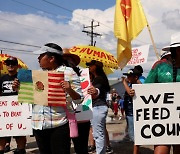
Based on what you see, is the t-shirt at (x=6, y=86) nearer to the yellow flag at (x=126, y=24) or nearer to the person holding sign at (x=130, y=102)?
the person holding sign at (x=130, y=102)

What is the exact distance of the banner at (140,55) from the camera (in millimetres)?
9281

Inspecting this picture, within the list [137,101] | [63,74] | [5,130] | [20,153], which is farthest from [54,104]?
[20,153]

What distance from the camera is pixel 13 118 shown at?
5.93 metres

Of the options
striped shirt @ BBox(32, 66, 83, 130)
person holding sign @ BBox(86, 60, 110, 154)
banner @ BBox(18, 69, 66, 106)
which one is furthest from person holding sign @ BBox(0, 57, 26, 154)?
striped shirt @ BBox(32, 66, 83, 130)

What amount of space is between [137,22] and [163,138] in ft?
7.83

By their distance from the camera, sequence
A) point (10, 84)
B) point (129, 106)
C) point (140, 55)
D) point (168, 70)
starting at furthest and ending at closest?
point (140, 55)
point (129, 106)
point (10, 84)
point (168, 70)

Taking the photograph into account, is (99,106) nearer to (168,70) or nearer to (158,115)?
(158,115)

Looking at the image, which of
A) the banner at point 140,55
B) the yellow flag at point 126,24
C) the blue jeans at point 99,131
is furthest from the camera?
the banner at point 140,55

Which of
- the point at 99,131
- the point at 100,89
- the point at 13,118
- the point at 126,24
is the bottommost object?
the point at 99,131

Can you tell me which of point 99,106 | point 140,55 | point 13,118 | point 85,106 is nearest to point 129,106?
point 99,106

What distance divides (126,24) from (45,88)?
215 centimetres

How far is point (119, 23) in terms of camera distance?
212 inches

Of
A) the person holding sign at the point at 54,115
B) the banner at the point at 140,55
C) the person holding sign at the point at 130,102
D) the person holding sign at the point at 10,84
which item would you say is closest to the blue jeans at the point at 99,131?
the person holding sign at the point at 130,102

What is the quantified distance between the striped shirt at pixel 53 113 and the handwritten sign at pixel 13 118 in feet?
7.31
